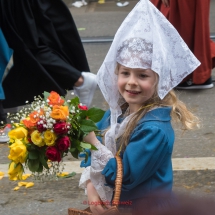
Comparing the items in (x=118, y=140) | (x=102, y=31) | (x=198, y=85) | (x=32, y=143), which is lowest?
(x=102, y=31)

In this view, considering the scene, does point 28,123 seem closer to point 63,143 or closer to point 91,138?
point 63,143

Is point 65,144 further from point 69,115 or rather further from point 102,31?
point 102,31

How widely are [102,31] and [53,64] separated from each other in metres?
4.34

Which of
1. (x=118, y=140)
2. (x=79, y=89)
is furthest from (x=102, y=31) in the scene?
(x=118, y=140)

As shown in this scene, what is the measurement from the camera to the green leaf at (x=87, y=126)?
259 cm

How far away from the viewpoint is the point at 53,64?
5.47 meters

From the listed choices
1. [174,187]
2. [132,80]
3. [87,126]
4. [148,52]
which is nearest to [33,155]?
[87,126]

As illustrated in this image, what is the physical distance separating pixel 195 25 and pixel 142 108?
12.2 ft

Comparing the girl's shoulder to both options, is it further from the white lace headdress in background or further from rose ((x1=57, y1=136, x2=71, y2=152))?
rose ((x1=57, y1=136, x2=71, y2=152))

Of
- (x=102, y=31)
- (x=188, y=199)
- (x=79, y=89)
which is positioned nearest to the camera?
(x=188, y=199)

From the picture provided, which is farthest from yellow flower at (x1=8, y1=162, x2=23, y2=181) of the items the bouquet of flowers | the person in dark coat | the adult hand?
the person in dark coat

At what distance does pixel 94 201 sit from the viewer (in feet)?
9.03

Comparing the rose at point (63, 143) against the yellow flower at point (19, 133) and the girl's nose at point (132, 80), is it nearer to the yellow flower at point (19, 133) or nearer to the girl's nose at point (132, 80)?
the yellow flower at point (19, 133)

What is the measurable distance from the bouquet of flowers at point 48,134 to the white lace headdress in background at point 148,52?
0.16 meters
